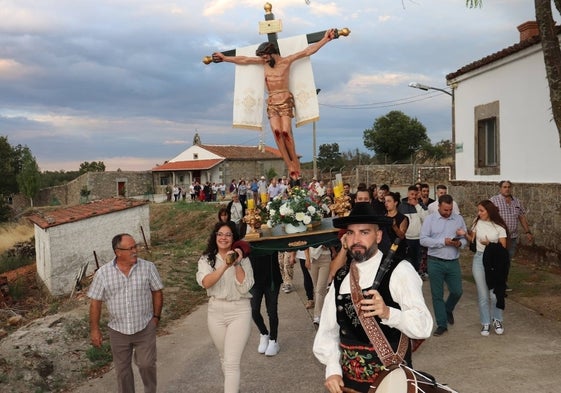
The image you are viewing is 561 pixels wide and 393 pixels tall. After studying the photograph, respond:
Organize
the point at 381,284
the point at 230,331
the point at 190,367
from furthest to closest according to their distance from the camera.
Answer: the point at 190,367, the point at 230,331, the point at 381,284

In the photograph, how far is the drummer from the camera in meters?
2.93

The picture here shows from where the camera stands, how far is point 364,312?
2.93 m

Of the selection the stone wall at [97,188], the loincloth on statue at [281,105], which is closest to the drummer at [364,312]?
the loincloth on statue at [281,105]

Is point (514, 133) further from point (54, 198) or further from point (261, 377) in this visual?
point (54, 198)

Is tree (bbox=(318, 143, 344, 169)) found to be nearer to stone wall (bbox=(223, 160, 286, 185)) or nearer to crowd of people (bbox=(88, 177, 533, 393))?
stone wall (bbox=(223, 160, 286, 185))

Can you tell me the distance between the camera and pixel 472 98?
15445 millimetres

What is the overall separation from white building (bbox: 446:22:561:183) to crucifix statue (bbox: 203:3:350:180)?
543cm

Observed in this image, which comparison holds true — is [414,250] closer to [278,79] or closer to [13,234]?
[278,79]

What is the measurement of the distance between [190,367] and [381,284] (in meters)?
4.06

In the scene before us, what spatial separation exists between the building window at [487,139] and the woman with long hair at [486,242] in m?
7.82

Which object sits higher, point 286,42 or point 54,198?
point 286,42

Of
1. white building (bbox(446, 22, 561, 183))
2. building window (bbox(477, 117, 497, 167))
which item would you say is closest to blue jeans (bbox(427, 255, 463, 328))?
white building (bbox(446, 22, 561, 183))

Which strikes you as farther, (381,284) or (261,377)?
(261,377)

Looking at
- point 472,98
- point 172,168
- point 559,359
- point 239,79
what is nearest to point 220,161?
point 172,168
